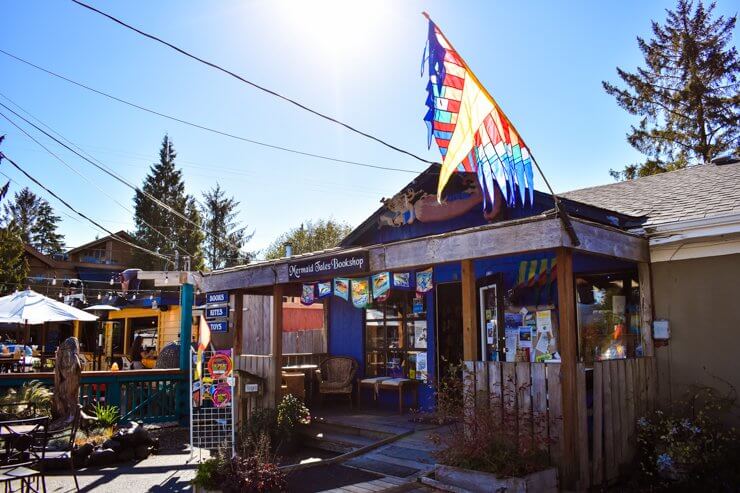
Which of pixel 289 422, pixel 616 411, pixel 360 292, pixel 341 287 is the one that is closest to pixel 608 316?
pixel 616 411

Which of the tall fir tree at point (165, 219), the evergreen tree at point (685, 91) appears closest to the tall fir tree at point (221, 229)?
the tall fir tree at point (165, 219)

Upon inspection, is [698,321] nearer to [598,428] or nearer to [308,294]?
[598,428]

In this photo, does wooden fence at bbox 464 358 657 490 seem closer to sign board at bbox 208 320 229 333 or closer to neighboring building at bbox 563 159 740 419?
neighboring building at bbox 563 159 740 419

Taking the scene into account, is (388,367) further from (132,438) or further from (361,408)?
(132,438)

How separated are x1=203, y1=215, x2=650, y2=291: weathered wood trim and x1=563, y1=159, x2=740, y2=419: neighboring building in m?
0.33

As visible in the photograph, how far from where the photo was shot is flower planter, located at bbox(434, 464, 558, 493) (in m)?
5.27

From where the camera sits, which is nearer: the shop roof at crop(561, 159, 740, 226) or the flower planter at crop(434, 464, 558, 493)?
the flower planter at crop(434, 464, 558, 493)

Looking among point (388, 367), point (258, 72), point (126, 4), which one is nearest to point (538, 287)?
point (388, 367)

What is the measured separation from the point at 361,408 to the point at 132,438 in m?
4.01

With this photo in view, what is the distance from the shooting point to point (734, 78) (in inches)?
984

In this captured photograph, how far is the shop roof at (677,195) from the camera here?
7.34 m

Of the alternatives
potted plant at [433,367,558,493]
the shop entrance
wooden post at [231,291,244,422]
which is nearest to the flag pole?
potted plant at [433,367,558,493]

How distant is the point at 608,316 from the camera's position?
8.23 m

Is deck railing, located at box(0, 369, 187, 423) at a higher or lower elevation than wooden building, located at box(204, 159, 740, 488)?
lower
